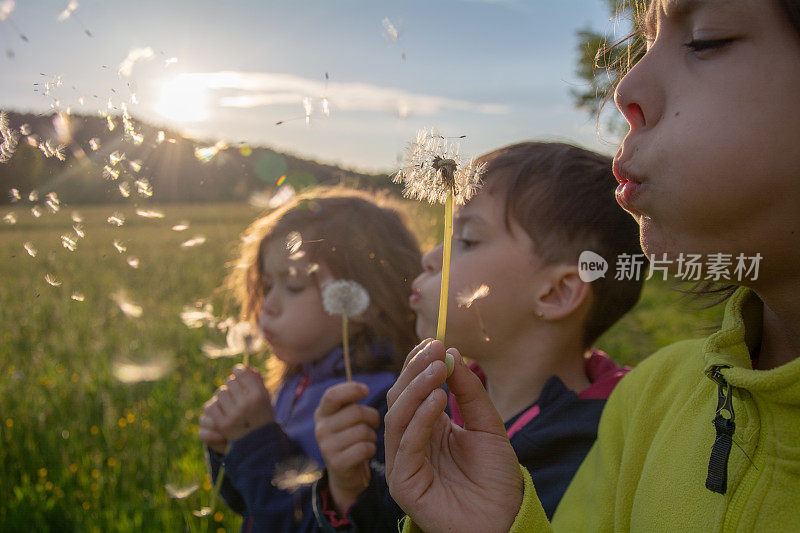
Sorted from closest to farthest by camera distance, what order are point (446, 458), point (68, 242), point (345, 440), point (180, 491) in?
point (446, 458) < point (68, 242) < point (345, 440) < point (180, 491)

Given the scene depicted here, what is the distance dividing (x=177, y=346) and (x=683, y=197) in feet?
15.5

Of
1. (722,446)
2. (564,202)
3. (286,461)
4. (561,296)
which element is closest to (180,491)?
(286,461)

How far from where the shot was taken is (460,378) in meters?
1.11

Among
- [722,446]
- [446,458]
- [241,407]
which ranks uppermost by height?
[722,446]

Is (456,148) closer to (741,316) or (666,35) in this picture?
(666,35)

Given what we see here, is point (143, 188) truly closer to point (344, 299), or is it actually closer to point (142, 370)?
point (344, 299)

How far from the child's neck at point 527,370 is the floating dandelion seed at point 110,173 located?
1.10 m

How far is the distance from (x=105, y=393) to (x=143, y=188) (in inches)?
117

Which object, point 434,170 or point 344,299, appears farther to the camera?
point 344,299

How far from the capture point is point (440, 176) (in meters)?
1.03

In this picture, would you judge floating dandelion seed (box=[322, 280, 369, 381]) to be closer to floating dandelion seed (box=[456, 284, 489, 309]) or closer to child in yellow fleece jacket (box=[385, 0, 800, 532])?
floating dandelion seed (box=[456, 284, 489, 309])

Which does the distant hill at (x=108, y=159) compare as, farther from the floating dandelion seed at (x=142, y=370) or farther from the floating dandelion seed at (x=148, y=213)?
the floating dandelion seed at (x=142, y=370)

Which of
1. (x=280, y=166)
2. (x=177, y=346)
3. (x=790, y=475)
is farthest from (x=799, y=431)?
(x=177, y=346)

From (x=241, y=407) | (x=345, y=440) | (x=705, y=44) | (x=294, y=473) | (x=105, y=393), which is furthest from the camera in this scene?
(x=105, y=393)
